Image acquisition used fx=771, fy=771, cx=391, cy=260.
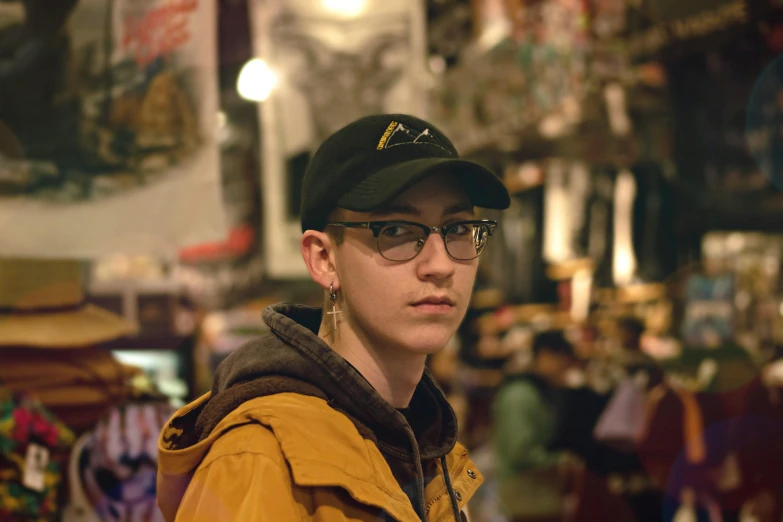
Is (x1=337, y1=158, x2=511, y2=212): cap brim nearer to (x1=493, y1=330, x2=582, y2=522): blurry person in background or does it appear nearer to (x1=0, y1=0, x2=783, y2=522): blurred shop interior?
(x1=0, y1=0, x2=783, y2=522): blurred shop interior

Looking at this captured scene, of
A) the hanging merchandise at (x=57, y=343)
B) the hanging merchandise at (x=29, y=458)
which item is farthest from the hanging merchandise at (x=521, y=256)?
the hanging merchandise at (x=29, y=458)

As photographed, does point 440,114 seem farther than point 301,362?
Yes

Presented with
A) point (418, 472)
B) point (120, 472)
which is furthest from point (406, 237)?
point (120, 472)

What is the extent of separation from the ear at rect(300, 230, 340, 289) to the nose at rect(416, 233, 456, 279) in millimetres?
183

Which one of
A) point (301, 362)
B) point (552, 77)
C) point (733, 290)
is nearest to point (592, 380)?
point (733, 290)

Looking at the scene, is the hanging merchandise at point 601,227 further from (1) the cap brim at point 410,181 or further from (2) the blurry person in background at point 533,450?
(1) the cap brim at point 410,181

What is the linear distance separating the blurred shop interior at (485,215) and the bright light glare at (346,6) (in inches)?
0.6

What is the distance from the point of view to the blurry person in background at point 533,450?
425cm

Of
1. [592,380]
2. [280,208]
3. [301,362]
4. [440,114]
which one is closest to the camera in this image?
[301,362]

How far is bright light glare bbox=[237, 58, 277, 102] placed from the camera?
3.00 metres

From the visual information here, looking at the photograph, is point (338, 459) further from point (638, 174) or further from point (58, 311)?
point (638, 174)

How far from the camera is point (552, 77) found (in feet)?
13.3

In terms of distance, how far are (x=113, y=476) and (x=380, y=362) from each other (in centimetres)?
138

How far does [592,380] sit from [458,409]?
0.77 metres
